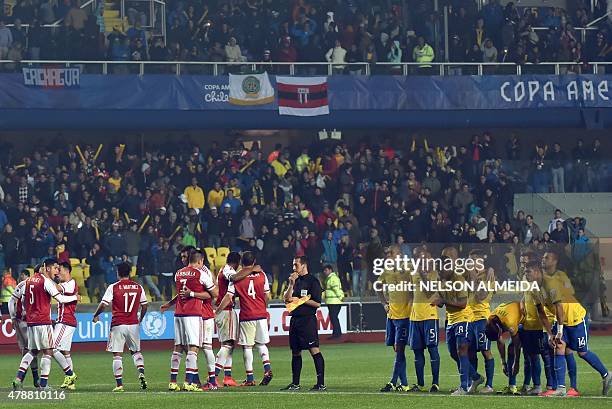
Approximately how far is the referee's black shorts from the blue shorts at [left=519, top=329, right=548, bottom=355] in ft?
10.1

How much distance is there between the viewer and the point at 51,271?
20.1m

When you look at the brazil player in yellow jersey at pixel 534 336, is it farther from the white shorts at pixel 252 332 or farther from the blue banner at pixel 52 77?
the blue banner at pixel 52 77

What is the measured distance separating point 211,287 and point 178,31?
1827 centimetres

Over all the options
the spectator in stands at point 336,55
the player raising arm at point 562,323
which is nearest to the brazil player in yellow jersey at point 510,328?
the player raising arm at point 562,323

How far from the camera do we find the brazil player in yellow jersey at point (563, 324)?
17.8 meters

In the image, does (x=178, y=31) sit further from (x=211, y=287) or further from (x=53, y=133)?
(x=211, y=287)

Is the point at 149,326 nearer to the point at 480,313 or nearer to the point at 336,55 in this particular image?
the point at 336,55

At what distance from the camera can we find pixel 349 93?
37.0 m

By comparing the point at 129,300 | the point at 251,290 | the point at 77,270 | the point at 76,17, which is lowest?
the point at 129,300

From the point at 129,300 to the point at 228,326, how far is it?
189 cm

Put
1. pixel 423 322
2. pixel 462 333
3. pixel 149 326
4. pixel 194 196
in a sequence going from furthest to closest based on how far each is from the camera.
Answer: pixel 194 196 → pixel 149 326 → pixel 423 322 → pixel 462 333

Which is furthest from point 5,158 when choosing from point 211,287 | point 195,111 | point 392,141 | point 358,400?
point 358,400

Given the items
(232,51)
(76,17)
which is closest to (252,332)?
(232,51)

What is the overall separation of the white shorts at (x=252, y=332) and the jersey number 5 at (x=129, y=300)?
6.16 ft
